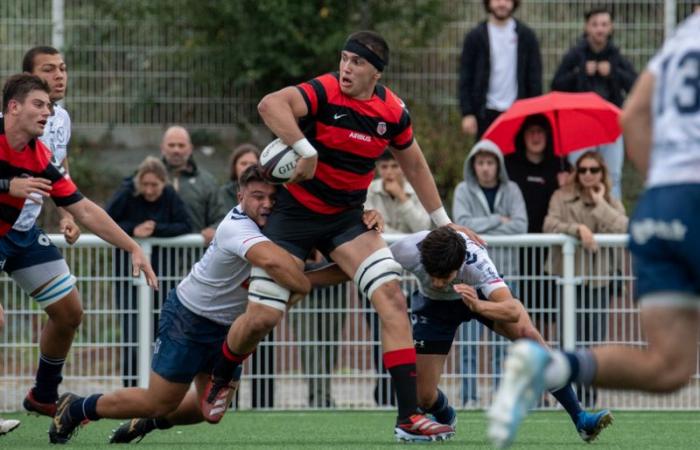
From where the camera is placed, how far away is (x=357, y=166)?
870cm

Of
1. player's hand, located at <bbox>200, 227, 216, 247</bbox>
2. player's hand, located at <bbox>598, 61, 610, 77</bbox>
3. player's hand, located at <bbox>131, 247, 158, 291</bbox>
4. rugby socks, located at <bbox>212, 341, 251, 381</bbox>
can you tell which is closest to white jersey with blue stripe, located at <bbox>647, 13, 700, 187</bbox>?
rugby socks, located at <bbox>212, 341, 251, 381</bbox>

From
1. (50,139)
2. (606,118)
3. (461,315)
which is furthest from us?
(606,118)

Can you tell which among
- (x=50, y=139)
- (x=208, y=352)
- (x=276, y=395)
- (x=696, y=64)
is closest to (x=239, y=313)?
(x=208, y=352)

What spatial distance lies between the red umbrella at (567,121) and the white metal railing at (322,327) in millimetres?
1265

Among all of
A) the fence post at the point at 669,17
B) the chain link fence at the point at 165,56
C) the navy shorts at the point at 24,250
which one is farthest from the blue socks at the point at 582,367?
the fence post at the point at 669,17

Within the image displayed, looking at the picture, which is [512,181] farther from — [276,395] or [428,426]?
[428,426]

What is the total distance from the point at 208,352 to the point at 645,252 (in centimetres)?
374

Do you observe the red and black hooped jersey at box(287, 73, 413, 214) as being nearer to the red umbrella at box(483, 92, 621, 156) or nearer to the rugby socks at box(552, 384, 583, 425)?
the rugby socks at box(552, 384, 583, 425)

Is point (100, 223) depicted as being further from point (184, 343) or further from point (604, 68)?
point (604, 68)

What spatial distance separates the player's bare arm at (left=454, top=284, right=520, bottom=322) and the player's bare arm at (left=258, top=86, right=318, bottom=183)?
42.6 inches

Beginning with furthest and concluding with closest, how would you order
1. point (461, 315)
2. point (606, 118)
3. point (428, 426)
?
1. point (606, 118)
2. point (461, 315)
3. point (428, 426)

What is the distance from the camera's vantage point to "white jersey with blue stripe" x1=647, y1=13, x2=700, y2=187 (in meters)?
5.25

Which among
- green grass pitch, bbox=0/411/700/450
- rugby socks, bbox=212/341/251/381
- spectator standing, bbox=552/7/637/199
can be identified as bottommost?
green grass pitch, bbox=0/411/700/450

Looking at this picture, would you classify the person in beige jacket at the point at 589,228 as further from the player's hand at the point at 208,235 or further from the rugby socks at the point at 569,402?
the rugby socks at the point at 569,402
